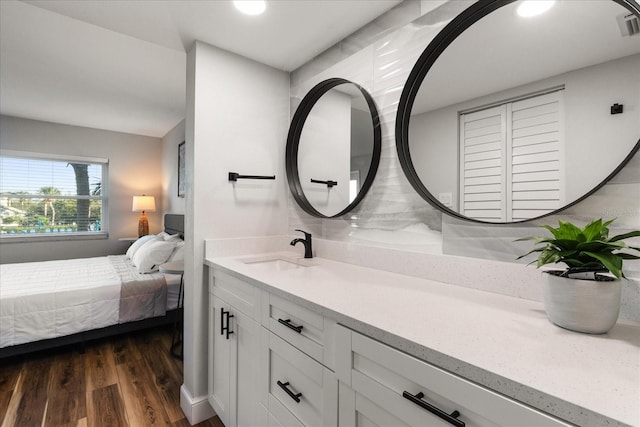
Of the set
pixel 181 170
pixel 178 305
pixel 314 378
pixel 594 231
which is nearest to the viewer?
pixel 594 231

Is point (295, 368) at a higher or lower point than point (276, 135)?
lower

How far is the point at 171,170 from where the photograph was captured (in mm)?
4680

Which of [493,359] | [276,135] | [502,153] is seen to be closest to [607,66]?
[502,153]

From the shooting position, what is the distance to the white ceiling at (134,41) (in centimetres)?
154

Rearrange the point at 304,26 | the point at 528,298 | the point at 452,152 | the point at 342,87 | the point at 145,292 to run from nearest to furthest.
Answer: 1. the point at 528,298
2. the point at 452,152
3. the point at 304,26
4. the point at 342,87
5. the point at 145,292

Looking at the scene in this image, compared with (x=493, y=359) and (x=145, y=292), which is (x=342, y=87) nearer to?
(x=493, y=359)

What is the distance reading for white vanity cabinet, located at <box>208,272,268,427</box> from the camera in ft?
4.44

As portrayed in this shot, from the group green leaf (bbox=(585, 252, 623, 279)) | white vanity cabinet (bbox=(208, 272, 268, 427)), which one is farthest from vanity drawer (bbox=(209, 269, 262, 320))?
green leaf (bbox=(585, 252, 623, 279))

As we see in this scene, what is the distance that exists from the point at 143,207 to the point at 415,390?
5010 millimetres

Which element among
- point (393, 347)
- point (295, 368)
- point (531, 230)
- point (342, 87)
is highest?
point (342, 87)

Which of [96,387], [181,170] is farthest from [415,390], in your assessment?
[181,170]

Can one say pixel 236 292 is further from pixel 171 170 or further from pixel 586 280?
pixel 171 170

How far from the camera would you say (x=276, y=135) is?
2.13 meters

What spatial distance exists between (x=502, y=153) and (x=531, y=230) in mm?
294
